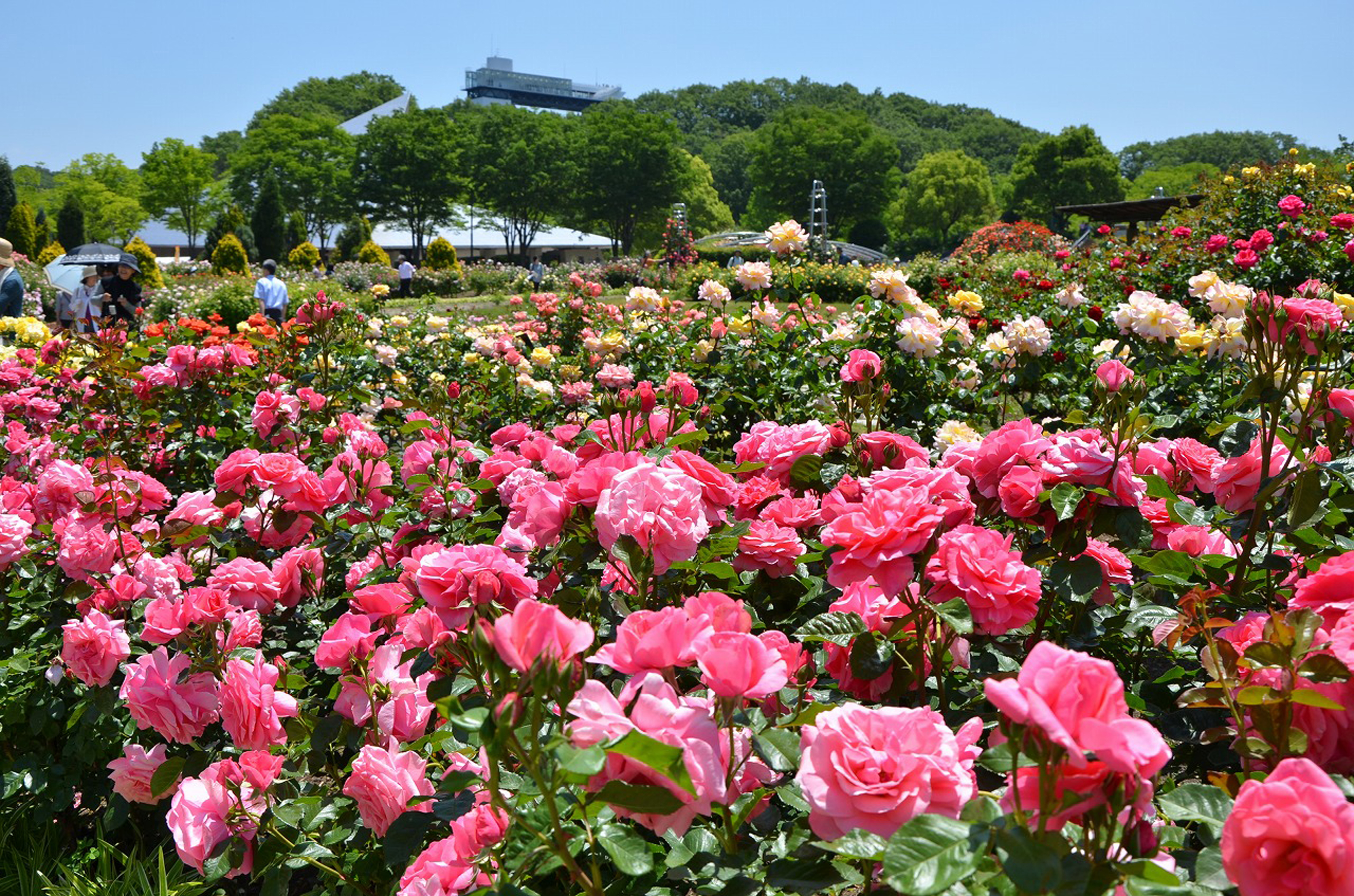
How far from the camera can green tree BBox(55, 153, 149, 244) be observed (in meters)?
44.8

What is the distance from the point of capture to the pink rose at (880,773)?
786 mm

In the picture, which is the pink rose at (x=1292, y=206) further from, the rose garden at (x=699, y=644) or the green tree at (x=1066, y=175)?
the green tree at (x=1066, y=175)

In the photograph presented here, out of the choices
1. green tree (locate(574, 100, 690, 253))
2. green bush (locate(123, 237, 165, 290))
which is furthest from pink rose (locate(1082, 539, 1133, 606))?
green tree (locate(574, 100, 690, 253))

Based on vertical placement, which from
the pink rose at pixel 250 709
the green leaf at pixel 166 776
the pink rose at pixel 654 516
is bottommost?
the green leaf at pixel 166 776

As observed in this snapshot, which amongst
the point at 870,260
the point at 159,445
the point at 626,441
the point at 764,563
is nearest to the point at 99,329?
the point at 159,445

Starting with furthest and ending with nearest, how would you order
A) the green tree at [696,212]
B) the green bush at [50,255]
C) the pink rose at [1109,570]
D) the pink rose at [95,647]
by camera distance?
the green tree at [696,212] → the green bush at [50,255] → the pink rose at [95,647] → the pink rose at [1109,570]

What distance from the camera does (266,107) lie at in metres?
87.9

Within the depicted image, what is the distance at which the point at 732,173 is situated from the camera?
90.2m

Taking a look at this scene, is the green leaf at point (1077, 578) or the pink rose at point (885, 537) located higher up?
the pink rose at point (885, 537)

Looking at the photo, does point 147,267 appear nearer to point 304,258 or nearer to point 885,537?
point 304,258

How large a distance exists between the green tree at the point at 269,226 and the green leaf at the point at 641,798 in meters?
45.6

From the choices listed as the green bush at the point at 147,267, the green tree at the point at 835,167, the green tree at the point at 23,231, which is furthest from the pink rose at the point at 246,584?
the green tree at the point at 835,167

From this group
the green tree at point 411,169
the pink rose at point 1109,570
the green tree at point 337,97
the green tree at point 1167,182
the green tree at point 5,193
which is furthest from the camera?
the green tree at point 337,97

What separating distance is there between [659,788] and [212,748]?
1.45 meters
